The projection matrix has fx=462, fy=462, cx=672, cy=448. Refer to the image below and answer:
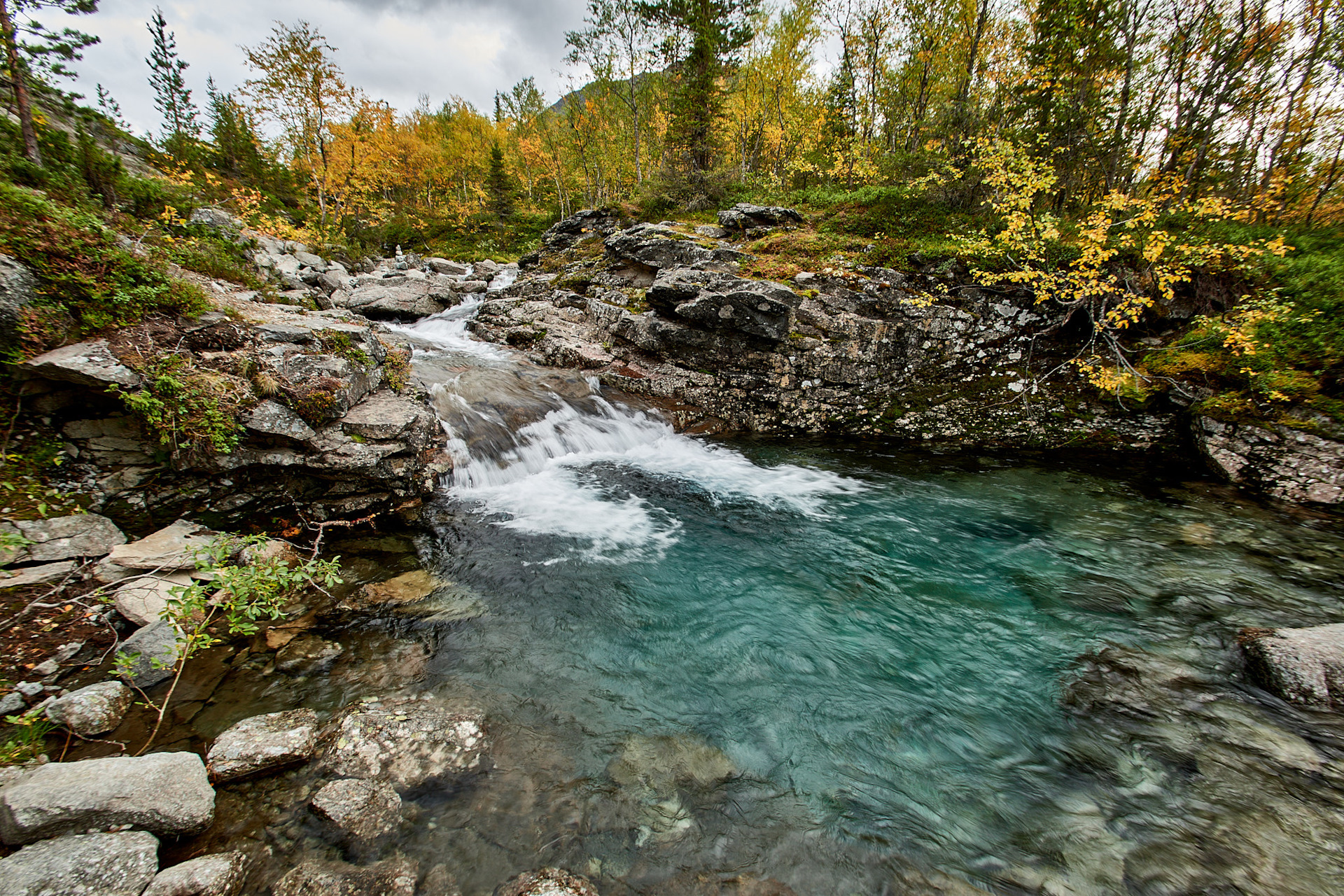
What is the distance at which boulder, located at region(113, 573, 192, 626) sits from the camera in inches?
198

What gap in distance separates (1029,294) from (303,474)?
17.1 metres

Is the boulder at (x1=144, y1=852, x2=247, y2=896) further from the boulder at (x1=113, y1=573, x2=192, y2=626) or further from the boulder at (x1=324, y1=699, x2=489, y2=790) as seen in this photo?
the boulder at (x1=113, y1=573, x2=192, y2=626)

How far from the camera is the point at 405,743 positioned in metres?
4.24

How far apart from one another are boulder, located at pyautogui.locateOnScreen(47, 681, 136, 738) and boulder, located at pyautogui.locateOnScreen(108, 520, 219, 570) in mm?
1357

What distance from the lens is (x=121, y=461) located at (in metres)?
6.21

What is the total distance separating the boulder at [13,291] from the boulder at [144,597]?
352cm

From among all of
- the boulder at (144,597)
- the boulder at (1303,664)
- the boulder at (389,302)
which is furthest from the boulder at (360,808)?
the boulder at (389,302)

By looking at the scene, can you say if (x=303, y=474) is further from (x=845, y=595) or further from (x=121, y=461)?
(x=845, y=595)

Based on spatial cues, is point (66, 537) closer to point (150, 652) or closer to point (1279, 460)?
point (150, 652)

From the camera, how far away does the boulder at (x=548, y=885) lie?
3.23 metres

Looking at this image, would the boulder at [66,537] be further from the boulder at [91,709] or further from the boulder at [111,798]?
the boulder at [111,798]

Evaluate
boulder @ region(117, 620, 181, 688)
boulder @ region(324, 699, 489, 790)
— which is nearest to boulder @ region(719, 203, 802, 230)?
boulder @ region(324, 699, 489, 790)

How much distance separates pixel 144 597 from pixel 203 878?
3.71 m

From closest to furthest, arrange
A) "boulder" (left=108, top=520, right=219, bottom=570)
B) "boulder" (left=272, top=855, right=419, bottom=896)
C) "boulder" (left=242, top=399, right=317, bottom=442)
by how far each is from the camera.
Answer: "boulder" (left=272, top=855, right=419, bottom=896) → "boulder" (left=108, top=520, right=219, bottom=570) → "boulder" (left=242, top=399, right=317, bottom=442)
